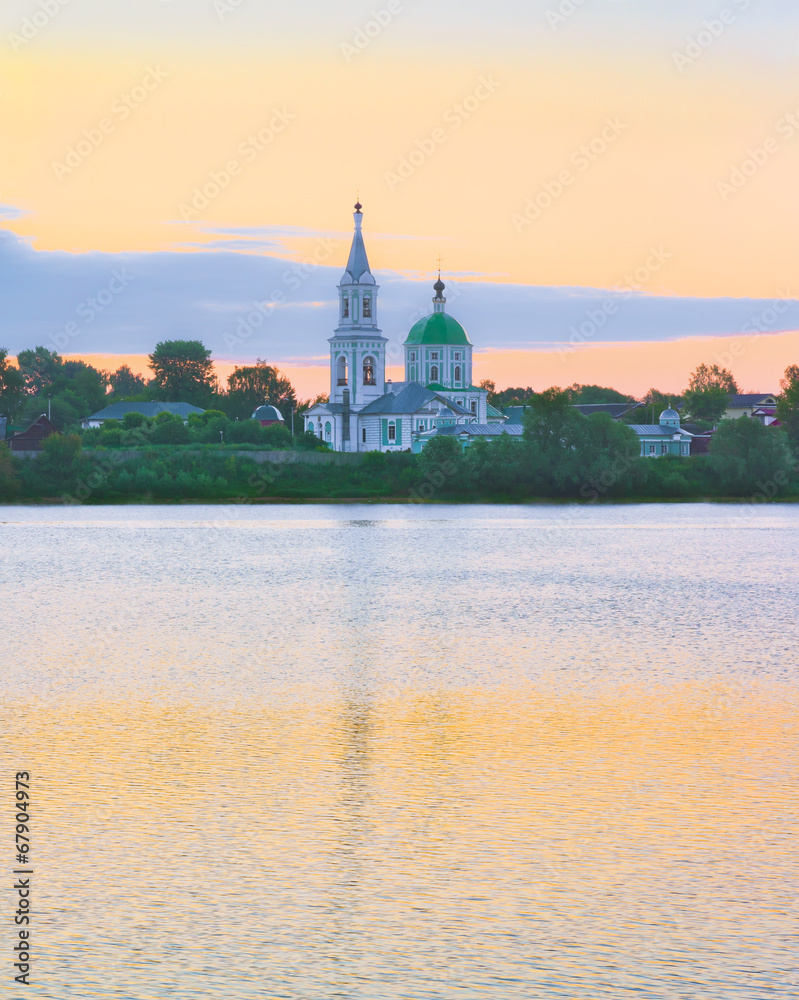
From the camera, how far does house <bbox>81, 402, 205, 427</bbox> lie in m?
143

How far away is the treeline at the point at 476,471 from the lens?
86188mm

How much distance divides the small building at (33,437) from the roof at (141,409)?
2742cm

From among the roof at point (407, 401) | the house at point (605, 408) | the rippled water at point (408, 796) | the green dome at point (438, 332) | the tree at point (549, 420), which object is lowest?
the rippled water at point (408, 796)

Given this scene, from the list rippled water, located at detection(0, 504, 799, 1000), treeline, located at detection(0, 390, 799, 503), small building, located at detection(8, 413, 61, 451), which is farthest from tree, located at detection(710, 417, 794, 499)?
rippled water, located at detection(0, 504, 799, 1000)

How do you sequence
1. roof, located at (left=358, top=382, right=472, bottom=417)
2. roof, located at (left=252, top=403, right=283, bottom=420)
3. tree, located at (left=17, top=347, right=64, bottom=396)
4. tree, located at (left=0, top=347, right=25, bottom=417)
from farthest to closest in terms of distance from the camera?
tree, located at (left=17, top=347, right=64, bottom=396)
roof, located at (left=252, top=403, right=283, bottom=420)
roof, located at (left=358, top=382, right=472, bottom=417)
tree, located at (left=0, top=347, right=25, bottom=417)

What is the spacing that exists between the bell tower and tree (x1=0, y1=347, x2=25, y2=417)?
105 feet

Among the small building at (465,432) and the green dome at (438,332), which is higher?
the green dome at (438,332)

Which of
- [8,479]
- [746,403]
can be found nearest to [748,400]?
[746,403]

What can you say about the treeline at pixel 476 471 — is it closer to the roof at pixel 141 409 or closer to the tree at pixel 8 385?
the tree at pixel 8 385

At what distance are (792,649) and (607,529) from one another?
41477mm

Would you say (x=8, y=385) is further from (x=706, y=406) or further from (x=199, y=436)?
(x=706, y=406)

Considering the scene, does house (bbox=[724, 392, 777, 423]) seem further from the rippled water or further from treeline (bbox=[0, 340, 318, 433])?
the rippled water

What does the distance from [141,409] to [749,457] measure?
76283 millimetres

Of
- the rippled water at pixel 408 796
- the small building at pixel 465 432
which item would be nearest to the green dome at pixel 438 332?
the small building at pixel 465 432
